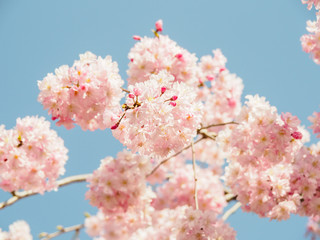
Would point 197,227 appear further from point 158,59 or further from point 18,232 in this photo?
point 18,232

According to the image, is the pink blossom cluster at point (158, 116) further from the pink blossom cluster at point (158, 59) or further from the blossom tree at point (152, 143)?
the pink blossom cluster at point (158, 59)

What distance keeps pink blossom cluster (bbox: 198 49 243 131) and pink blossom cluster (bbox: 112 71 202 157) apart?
9.42ft

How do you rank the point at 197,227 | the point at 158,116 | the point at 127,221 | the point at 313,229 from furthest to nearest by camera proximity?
the point at 313,229 → the point at 127,221 → the point at 197,227 → the point at 158,116

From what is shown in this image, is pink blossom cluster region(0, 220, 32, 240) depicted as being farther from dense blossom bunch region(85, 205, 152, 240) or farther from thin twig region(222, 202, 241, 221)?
thin twig region(222, 202, 241, 221)

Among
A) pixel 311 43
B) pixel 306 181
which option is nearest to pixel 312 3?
pixel 311 43

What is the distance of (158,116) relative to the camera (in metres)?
2.13

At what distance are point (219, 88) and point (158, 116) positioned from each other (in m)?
3.77

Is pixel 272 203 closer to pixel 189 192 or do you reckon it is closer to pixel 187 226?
pixel 187 226

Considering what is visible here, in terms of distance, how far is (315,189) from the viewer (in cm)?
368

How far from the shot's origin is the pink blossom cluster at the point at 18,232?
19.7ft

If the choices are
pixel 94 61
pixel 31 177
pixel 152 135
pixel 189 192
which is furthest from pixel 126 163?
pixel 189 192

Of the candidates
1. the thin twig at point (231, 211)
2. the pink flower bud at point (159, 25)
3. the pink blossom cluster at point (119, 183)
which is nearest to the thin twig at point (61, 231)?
the pink blossom cluster at point (119, 183)

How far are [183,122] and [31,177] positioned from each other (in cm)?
242

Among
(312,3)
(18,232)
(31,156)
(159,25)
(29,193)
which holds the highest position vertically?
(18,232)
